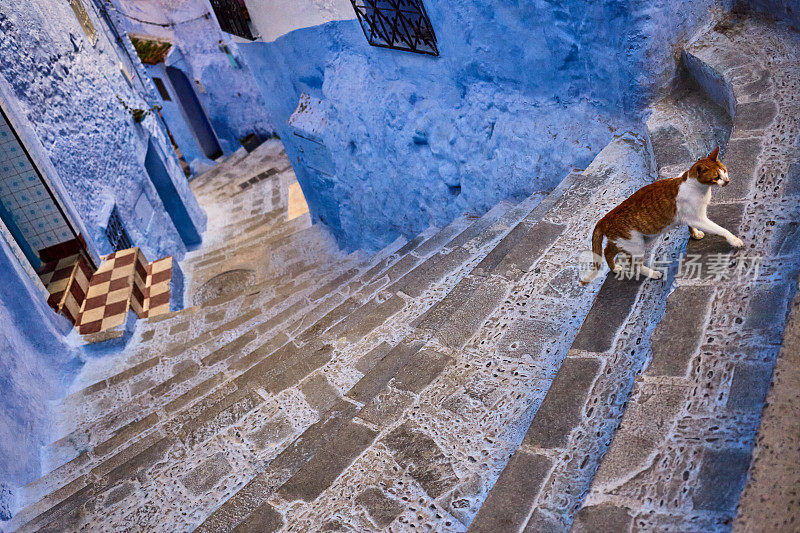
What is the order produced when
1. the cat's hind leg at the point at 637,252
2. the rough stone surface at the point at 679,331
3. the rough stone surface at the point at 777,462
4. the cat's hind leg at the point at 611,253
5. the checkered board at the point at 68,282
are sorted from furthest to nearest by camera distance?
the checkered board at the point at 68,282 < the cat's hind leg at the point at 611,253 < the cat's hind leg at the point at 637,252 < the rough stone surface at the point at 679,331 < the rough stone surface at the point at 777,462

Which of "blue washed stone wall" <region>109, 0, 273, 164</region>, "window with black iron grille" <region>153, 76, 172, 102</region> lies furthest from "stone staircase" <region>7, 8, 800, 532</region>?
"window with black iron grille" <region>153, 76, 172, 102</region>

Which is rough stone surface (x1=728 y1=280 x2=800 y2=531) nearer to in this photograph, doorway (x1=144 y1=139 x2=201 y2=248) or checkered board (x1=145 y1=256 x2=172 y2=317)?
checkered board (x1=145 y1=256 x2=172 y2=317)

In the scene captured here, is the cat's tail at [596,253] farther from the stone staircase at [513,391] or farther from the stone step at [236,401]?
the stone step at [236,401]

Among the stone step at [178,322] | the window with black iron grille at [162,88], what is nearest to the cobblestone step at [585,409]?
the stone step at [178,322]

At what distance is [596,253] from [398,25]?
3874mm

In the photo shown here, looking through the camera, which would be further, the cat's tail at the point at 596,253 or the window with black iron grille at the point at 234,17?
the window with black iron grille at the point at 234,17

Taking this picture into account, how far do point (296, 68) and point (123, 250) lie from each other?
3113 mm

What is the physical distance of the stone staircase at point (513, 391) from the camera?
79.4 inches

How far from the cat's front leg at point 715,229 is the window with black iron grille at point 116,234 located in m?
6.96

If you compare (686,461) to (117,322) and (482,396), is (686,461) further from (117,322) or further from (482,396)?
(117,322)

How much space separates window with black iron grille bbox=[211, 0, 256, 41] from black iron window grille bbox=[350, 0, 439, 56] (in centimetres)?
228

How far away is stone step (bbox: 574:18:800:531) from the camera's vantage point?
1799 millimetres

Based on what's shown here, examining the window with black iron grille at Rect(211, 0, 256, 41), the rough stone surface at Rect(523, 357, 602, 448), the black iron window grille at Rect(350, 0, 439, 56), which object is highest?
the window with black iron grille at Rect(211, 0, 256, 41)

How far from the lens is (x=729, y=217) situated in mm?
2684
